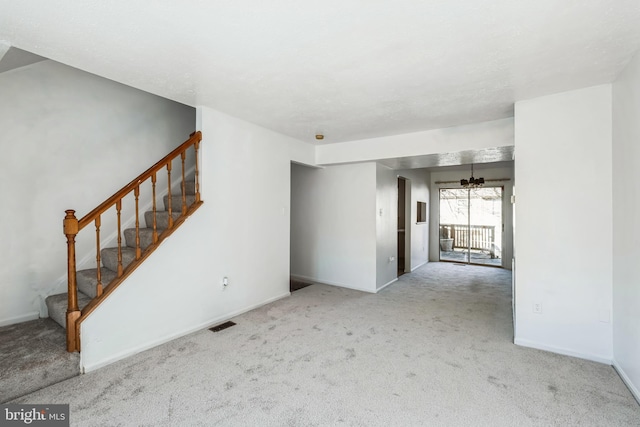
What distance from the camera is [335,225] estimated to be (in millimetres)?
5223

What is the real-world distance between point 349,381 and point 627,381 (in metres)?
2.07

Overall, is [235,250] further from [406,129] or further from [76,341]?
[406,129]

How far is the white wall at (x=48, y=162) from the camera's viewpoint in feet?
9.27

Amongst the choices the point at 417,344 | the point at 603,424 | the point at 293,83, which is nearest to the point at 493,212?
the point at 417,344

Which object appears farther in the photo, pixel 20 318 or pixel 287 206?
pixel 287 206

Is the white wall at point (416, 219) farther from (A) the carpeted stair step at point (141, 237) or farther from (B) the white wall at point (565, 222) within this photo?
(A) the carpeted stair step at point (141, 237)

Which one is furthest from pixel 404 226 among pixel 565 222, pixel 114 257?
pixel 114 257

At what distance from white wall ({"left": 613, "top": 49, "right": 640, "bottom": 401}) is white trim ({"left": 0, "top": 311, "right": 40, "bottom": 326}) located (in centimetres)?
519

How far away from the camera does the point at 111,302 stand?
2.49m

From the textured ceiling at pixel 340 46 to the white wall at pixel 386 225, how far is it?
211 centimetres

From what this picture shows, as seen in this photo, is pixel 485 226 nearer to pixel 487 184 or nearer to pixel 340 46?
pixel 487 184

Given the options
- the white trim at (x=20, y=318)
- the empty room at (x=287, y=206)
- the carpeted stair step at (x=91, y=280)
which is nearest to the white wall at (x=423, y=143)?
the empty room at (x=287, y=206)

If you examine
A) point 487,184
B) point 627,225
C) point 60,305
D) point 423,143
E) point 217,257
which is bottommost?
point 60,305

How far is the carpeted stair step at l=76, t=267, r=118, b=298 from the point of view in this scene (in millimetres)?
2760
